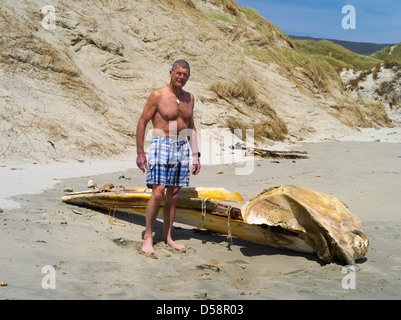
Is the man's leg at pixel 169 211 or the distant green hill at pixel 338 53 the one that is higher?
the distant green hill at pixel 338 53

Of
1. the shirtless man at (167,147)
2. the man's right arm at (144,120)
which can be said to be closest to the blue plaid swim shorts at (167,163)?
the shirtless man at (167,147)

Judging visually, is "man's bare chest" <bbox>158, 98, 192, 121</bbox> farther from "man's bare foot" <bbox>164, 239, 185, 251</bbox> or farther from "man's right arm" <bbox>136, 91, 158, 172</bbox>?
"man's bare foot" <bbox>164, 239, 185, 251</bbox>

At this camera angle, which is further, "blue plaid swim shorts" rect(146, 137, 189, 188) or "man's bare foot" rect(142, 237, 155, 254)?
"blue plaid swim shorts" rect(146, 137, 189, 188)

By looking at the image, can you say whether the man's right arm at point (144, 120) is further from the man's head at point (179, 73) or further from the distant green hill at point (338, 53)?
the distant green hill at point (338, 53)

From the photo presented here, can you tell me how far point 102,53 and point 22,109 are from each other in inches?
189

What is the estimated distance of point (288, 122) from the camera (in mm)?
16844

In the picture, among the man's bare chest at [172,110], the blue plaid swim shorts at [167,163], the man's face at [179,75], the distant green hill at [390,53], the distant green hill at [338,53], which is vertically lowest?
the blue plaid swim shorts at [167,163]

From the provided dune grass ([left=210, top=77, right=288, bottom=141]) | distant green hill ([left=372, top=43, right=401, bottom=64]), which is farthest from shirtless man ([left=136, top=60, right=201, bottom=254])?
distant green hill ([left=372, top=43, right=401, bottom=64])

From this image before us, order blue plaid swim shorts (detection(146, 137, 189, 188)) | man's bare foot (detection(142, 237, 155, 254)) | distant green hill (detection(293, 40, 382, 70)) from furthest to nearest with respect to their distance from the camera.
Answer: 1. distant green hill (detection(293, 40, 382, 70))
2. blue plaid swim shorts (detection(146, 137, 189, 188))
3. man's bare foot (detection(142, 237, 155, 254))

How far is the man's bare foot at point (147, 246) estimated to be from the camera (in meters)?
3.88

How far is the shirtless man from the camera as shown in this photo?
4.01 m

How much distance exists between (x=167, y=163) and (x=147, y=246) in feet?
2.52

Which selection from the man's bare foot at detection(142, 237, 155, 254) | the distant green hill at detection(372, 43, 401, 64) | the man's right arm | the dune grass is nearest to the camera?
the man's bare foot at detection(142, 237, 155, 254)

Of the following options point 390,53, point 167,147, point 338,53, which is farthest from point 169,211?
point 390,53
